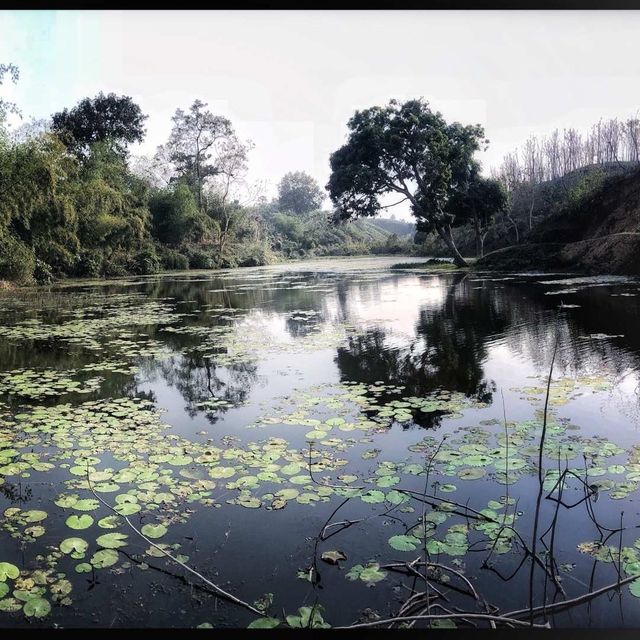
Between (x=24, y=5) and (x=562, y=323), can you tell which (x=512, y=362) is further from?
(x=24, y=5)

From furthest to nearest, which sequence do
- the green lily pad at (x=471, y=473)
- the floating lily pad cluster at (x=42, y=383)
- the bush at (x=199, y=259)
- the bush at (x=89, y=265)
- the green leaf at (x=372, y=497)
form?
1. the bush at (x=199, y=259)
2. the bush at (x=89, y=265)
3. the floating lily pad cluster at (x=42, y=383)
4. the green lily pad at (x=471, y=473)
5. the green leaf at (x=372, y=497)

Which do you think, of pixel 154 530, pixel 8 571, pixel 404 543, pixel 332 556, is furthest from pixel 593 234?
pixel 8 571

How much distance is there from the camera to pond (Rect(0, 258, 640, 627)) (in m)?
1.34

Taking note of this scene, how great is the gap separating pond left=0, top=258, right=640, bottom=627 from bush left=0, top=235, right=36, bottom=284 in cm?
678

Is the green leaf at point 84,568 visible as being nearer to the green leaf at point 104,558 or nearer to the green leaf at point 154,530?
the green leaf at point 104,558

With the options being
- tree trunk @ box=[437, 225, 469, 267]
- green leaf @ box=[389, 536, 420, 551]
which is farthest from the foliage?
green leaf @ box=[389, 536, 420, 551]

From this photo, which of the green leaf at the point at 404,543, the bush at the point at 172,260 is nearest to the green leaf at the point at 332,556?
the green leaf at the point at 404,543

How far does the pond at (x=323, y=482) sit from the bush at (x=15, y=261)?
6.78m

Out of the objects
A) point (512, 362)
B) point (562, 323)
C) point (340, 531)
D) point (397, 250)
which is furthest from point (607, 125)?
point (340, 531)

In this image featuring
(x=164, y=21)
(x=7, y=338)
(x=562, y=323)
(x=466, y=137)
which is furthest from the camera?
(x=466, y=137)

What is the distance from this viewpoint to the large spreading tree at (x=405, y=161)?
1187cm

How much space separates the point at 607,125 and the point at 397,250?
7.53 m

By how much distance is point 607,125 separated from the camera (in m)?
11.6

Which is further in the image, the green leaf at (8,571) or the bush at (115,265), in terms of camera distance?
the bush at (115,265)
